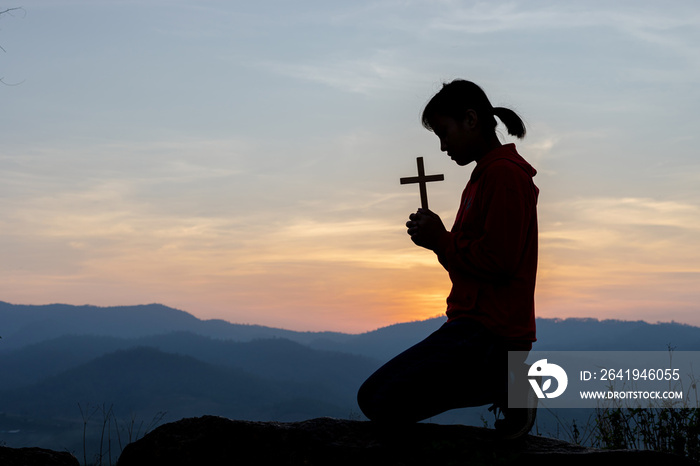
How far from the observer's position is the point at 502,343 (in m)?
4.29

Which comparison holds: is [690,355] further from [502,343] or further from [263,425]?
[263,425]

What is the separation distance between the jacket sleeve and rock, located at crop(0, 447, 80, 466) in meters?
4.41

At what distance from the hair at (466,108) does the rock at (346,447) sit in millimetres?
2153

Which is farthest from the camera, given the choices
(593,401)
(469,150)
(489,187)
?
(593,401)

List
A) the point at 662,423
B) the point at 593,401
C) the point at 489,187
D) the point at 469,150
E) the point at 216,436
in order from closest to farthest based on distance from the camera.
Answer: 1. the point at 489,187
2. the point at 469,150
3. the point at 216,436
4. the point at 662,423
5. the point at 593,401

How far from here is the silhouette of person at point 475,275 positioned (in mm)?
4133

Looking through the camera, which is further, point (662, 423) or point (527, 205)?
point (662, 423)

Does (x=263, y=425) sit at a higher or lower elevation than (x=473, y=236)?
lower

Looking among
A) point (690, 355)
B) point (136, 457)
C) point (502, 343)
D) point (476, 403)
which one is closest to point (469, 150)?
point (502, 343)

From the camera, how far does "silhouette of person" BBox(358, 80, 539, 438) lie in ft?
13.6

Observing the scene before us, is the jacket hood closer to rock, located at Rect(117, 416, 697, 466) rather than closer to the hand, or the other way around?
the hand

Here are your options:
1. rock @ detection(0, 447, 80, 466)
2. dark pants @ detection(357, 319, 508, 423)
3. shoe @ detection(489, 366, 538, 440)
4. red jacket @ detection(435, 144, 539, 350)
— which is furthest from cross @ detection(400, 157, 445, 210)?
rock @ detection(0, 447, 80, 466)

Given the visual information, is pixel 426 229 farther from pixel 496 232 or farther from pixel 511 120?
pixel 511 120

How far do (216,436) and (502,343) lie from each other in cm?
234
